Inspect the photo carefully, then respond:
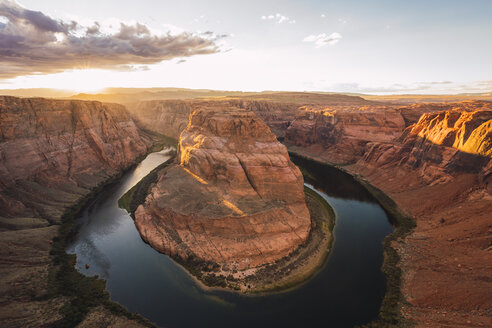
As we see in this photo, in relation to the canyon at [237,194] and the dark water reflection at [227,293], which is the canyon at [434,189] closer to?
the canyon at [237,194]

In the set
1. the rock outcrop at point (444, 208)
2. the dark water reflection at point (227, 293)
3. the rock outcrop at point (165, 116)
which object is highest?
the rock outcrop at point (165, 116)

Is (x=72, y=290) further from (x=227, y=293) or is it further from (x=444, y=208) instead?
(x=444, y=208)

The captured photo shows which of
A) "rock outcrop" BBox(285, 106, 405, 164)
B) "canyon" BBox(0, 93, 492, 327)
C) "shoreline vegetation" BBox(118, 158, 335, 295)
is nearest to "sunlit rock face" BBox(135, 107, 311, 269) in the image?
"canyon" BBox(0, 93, 492, 327)

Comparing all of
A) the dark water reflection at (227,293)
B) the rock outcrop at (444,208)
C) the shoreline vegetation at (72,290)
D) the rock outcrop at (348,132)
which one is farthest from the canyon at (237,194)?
the rock outcrop at (348,132)

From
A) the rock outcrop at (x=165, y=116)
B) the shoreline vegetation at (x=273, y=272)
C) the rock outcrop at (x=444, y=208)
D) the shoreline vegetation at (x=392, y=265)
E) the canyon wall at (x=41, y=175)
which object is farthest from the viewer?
the rock outcrop at (x=165, y=116)

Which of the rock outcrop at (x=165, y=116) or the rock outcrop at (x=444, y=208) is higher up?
the rock outcrop at (x=165, y=116)

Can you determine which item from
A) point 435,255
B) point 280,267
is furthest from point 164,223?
point 435,255
